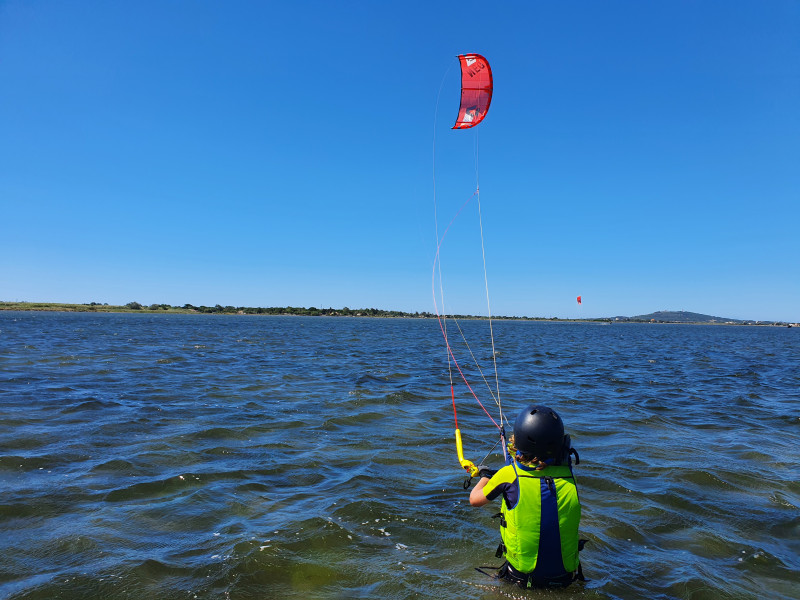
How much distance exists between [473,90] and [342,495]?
917cm

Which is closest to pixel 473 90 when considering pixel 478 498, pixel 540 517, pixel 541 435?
pixel 541 435

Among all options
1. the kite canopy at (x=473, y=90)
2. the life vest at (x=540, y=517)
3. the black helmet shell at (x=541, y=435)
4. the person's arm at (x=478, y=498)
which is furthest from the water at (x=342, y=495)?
the kite canopy at (x=473, y=90)

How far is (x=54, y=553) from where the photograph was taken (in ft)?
18.5

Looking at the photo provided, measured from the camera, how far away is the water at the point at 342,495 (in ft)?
17.6

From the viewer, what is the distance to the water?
5363mm

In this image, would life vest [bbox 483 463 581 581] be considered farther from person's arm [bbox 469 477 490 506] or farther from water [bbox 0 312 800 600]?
water [bbox 0 312 800 600]

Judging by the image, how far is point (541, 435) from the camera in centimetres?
441

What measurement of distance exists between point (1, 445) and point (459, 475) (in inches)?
371

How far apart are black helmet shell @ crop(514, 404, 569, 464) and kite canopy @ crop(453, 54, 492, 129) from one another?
8.24m

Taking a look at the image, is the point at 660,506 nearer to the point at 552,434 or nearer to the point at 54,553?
the point at 552,434

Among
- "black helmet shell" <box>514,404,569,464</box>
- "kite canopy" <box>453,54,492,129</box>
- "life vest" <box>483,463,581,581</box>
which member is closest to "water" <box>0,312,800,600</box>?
"life vest" <box>483,463,581,581</box>

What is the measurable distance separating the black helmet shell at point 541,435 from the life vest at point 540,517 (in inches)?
6.7

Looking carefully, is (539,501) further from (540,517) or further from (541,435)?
(541,435)

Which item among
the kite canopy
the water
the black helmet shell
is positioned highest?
the kite canopy
